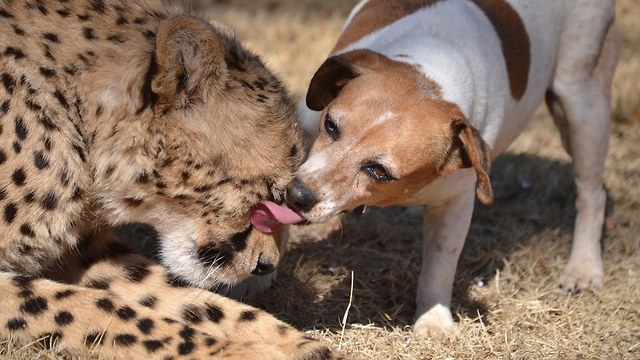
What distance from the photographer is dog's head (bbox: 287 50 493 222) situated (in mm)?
3629

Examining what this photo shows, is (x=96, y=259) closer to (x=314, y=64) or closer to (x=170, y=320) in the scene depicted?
(x=170, y=320)

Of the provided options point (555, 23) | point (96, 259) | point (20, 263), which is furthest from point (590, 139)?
point (20, 263)

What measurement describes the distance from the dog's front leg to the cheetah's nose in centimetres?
86

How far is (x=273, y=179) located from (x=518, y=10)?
5.96ft

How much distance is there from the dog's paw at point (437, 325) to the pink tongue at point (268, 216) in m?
0.90

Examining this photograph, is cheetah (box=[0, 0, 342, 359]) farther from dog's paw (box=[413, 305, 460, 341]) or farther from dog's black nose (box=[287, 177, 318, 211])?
dog's paw (box=[413, 305, 460, 341])

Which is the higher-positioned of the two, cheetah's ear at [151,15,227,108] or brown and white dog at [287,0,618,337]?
cheetah's ear at [151,15,227,108]

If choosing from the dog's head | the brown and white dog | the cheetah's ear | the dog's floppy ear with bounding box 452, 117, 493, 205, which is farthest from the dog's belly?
the cheetah's ear

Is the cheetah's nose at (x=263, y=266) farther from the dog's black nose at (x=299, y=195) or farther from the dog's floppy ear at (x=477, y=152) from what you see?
the dog's floppy ear at (x=477, y=152)

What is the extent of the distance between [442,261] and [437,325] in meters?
0.27

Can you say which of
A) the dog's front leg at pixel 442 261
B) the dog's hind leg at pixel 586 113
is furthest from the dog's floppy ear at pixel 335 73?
the dog's hind leg at pixel 586 113

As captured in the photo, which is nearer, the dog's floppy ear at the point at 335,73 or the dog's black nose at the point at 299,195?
the dog's black nose at the point at 299,195

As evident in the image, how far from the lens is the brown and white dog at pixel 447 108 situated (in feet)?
12.1

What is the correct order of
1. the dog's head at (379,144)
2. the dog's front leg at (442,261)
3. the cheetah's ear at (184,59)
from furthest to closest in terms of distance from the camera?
the dog's front leg at (442,261) < the dog's head at (379,144) < the cheetah's ear at (184,59)
